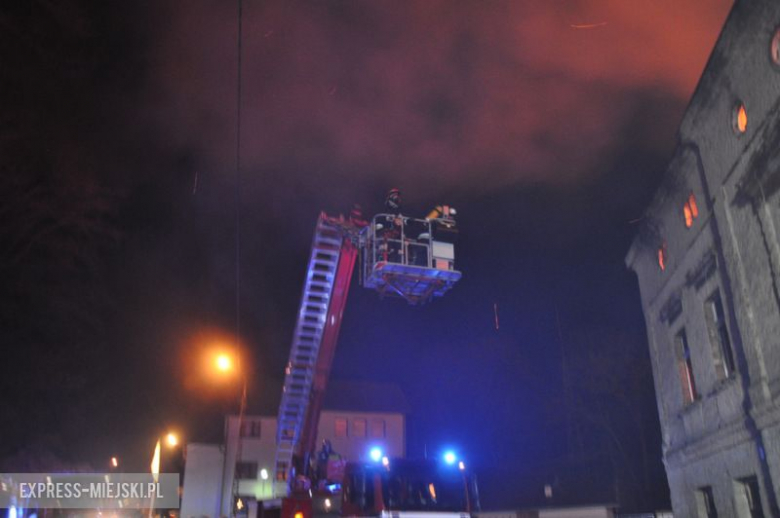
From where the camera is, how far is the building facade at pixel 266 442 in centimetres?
3922

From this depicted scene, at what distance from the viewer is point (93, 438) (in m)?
24.8

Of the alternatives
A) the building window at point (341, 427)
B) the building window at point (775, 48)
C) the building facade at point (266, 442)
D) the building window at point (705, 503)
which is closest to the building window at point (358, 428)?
the building facade at point (266, 442)

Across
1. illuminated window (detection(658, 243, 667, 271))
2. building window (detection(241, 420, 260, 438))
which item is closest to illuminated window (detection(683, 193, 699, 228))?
illuminated window (detection(658, 243, 667, 271))

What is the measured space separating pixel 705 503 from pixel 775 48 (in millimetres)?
8246

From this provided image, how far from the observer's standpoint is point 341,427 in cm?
4475

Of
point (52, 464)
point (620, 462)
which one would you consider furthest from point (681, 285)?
point (620, 462)

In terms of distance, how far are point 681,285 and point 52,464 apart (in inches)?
789

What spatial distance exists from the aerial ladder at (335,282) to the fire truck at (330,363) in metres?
0.02

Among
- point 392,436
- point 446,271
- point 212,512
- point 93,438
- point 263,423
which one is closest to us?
point 446,271

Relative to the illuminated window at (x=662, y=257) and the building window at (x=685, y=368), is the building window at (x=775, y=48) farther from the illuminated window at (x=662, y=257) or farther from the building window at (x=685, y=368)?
the building window at (x=685, y=368)

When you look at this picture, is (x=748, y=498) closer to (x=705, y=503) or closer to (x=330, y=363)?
(x=705, y=503)

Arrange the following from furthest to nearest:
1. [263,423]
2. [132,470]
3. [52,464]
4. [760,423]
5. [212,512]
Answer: [263,423]
[212,512]
[132,470]
[52,464]
[760,423]

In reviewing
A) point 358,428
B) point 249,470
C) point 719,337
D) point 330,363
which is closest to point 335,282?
point 330,363

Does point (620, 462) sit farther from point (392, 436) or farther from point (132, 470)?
point (132, 470)
